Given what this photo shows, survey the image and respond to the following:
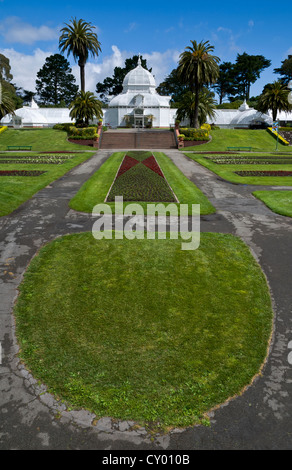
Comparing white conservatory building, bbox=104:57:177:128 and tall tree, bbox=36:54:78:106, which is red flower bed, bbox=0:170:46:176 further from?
tall tree, bbox=36:54:78:106

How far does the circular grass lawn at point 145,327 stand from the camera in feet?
17.1

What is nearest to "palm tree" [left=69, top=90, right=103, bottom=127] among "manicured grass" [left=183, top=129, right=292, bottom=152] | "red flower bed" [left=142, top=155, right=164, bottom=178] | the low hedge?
the low hedge

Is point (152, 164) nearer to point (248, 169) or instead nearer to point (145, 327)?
point (248, 169)

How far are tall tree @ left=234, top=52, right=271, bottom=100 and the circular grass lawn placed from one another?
105486 mm

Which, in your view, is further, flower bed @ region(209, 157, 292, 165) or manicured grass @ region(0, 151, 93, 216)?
flower bed @ region(209, 157, 292, 165)

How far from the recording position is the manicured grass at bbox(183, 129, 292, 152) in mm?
43000

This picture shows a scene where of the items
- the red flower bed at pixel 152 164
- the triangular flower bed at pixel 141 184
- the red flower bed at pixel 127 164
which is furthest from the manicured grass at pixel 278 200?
the red flower bed at pixel 127 164

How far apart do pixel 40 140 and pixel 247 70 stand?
82.2 meters

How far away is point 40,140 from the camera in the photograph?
1823 inches

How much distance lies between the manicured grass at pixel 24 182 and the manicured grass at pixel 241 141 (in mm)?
20041

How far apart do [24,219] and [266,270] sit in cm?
994

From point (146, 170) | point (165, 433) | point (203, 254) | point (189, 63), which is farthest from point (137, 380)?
point (189, 63)

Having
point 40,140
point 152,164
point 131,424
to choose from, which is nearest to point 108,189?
point 152,164

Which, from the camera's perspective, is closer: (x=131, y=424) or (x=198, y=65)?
(x=131, y=424)
